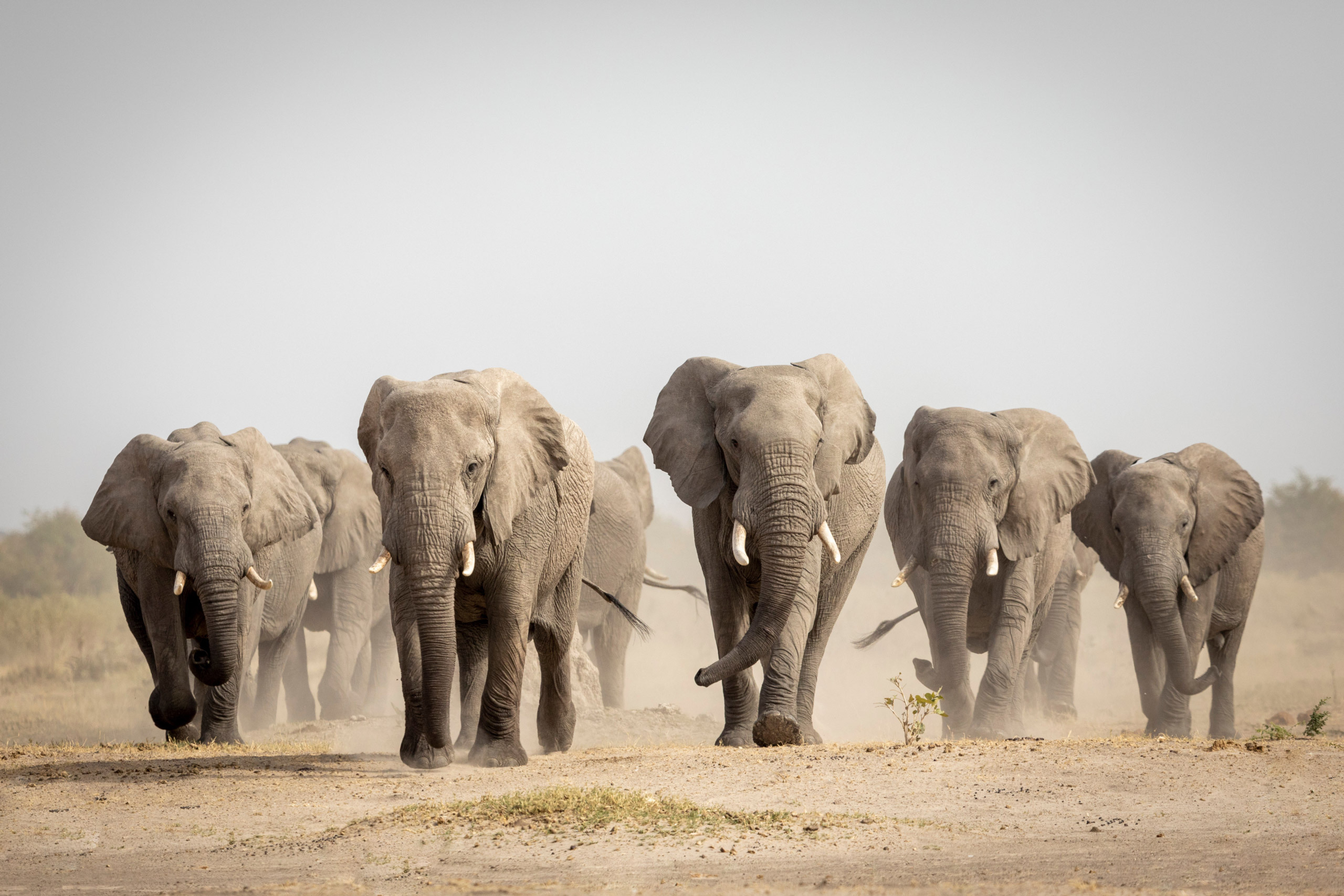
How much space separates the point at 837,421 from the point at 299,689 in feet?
36.1

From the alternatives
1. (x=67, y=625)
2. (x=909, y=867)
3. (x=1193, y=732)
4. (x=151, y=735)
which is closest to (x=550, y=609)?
(x=909, y=867)

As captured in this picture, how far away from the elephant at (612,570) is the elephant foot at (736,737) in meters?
5.92

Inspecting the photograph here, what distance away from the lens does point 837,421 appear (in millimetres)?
10945

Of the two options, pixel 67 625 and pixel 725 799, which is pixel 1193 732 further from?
pixel 67 625

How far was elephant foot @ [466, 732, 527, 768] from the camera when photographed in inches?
383

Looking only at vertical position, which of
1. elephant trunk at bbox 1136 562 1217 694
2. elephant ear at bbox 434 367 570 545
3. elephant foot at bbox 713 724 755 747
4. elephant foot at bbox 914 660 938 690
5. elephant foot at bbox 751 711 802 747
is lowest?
elephant foot at bbox 713 724 755 747

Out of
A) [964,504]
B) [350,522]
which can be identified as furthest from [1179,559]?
[350,522]

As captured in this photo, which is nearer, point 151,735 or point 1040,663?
point 151,735

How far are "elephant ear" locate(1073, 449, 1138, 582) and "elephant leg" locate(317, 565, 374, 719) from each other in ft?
31.1

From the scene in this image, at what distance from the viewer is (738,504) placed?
10.2 metres

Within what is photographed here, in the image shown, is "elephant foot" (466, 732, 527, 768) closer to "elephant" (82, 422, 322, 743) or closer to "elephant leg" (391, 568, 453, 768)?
"elephant leg" (391, 568, 453, 768)

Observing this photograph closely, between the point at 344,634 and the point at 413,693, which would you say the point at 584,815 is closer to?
the point at 413,693

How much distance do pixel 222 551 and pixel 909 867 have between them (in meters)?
6.33

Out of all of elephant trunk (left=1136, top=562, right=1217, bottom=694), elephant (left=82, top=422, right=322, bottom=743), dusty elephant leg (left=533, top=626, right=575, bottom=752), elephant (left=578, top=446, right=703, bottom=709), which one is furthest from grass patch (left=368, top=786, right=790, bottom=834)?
elephant (left=578, top=446, right=703, bottom=709)
